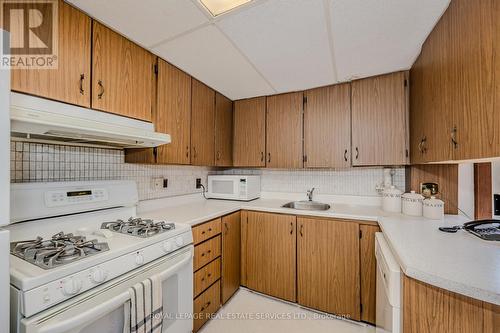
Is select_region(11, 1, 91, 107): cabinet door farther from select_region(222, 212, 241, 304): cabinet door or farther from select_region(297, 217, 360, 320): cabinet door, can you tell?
select_region(297, 217, 360, 320): cabinet door

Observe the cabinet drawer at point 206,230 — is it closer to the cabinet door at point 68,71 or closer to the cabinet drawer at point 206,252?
the cabinet drawer at point 206,252

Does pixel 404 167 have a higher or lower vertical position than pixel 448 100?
lower

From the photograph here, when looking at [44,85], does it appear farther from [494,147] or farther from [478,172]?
[478,172]

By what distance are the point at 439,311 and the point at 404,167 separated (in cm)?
163

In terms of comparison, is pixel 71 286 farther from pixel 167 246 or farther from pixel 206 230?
pixel 206 230

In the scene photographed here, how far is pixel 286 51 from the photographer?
155 cm

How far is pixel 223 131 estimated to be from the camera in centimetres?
249

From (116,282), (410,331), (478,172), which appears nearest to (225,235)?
(116,282)

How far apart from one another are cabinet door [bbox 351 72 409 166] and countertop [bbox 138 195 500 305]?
540 mm

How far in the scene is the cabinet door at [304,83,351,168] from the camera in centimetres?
210

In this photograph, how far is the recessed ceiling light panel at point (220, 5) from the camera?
1116 mm

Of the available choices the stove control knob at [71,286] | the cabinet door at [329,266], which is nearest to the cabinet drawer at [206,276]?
the cabinet door at [329,266]

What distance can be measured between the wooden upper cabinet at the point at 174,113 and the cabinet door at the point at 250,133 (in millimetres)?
790

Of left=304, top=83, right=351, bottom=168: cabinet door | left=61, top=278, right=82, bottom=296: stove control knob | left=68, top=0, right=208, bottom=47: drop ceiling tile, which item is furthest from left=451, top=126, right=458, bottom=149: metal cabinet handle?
left=61, top=278, right=82, bottom=296: stove control knob
